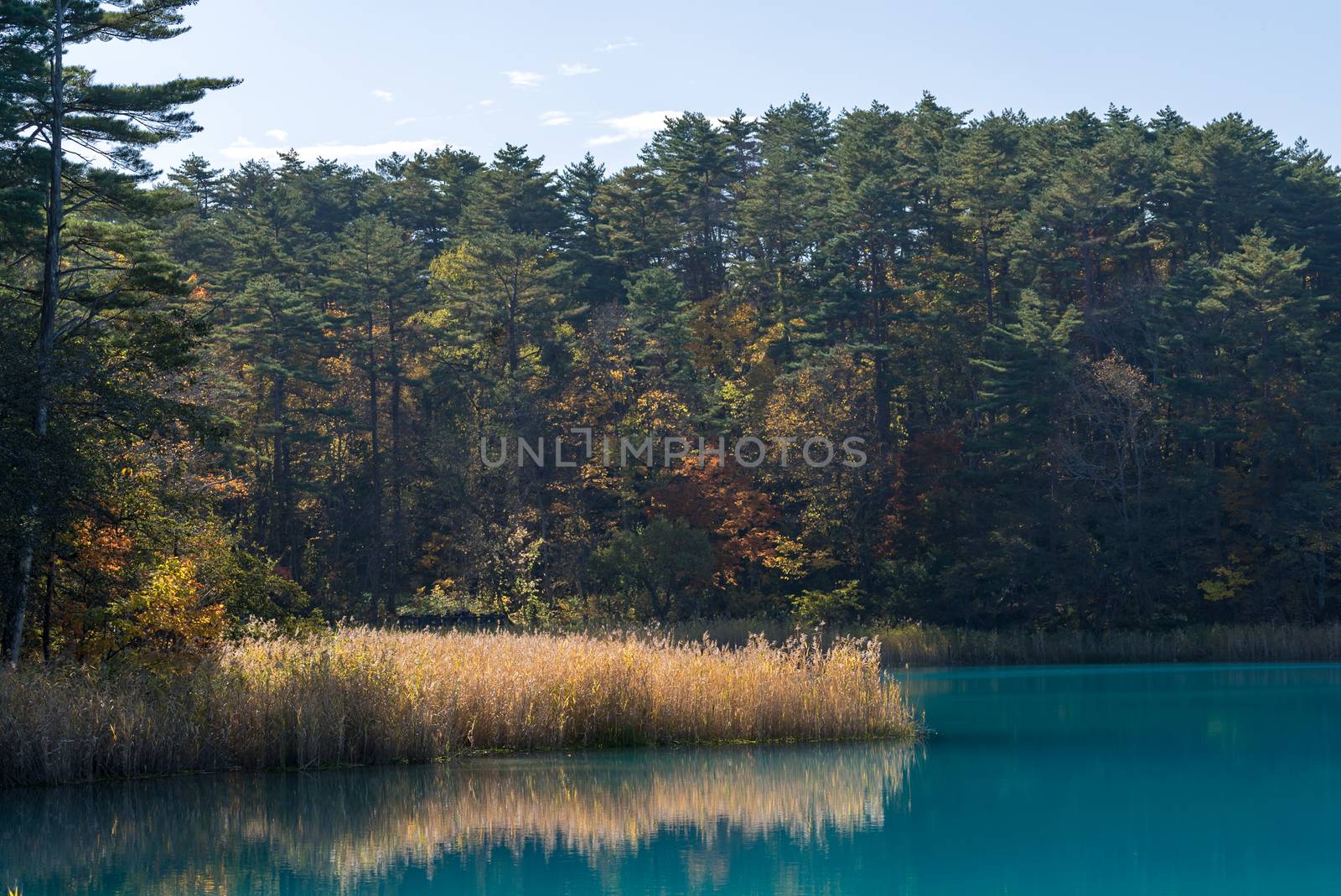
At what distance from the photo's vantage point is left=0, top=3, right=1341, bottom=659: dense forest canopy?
47188 millimetres

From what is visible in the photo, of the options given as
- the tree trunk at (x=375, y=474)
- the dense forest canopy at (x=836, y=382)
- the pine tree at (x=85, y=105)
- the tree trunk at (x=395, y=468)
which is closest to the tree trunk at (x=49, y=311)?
the pine tree at (x=85, y=105)

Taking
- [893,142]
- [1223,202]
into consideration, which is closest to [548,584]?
[893,142]

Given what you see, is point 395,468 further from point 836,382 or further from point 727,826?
point 727,826

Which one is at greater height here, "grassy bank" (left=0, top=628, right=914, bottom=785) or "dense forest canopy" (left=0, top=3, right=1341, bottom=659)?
"dense forest canopy" (left=0, top=3, right=1341, bottom=659)

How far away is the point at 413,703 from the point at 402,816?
3.54 metres

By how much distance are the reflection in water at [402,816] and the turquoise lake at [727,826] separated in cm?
4

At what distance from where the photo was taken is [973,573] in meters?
46.5

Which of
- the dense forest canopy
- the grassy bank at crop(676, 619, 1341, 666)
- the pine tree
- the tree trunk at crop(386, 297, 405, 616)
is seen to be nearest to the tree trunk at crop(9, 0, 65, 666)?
the pine tree

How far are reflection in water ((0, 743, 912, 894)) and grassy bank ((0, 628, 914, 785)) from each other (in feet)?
1.30

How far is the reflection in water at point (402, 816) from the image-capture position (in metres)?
12.3

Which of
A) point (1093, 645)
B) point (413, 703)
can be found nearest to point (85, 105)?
point (413, 703)

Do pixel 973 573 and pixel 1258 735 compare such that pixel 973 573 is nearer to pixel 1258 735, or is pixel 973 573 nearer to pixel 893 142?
pixel 893 142

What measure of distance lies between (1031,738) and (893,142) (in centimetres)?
3894

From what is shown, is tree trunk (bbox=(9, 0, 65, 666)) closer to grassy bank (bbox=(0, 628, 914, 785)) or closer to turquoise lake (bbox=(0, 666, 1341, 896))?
grassy bank (bbox=(0, 628, 914, 785))
